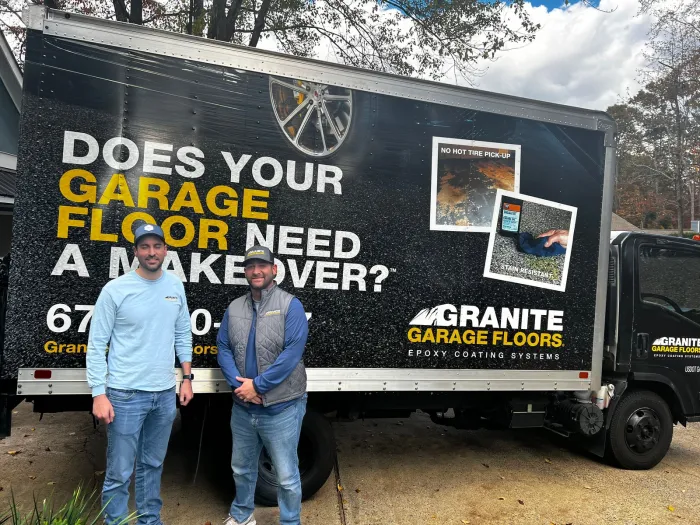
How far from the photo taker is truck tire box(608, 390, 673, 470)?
14.6ft

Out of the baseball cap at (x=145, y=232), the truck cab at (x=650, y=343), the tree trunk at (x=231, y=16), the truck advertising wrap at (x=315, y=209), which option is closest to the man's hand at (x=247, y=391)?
the truck advertising wrap at (x=315, y=209)

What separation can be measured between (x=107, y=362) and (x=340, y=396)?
1.65 m

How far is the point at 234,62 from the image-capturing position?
318cm

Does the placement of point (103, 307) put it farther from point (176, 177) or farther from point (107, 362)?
point (176, 177)

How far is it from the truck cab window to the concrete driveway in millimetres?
1536

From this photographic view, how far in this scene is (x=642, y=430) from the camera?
14.9 feet

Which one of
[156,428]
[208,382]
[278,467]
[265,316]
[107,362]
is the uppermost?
[265,316]

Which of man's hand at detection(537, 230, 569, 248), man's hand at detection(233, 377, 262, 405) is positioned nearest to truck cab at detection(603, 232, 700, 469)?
man's hand at detection(537, 230, 569, 248)

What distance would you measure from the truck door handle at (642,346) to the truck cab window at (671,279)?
11.7 inches

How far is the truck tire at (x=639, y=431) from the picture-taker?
4449mm

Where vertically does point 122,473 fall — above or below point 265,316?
below

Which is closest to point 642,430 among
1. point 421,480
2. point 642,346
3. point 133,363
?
point 642,346

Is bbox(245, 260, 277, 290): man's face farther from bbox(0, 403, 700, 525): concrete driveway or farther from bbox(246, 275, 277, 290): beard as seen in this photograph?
bbox(0, 403, 700, 525): concrete driveway

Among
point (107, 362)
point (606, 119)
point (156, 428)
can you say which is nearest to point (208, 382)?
point (156, 428)
